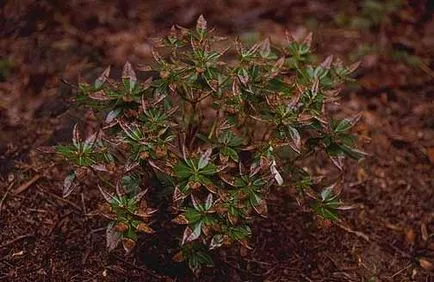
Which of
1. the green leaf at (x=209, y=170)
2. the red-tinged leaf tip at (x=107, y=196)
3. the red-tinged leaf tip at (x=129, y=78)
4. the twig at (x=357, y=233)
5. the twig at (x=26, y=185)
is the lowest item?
the twig at (x=357, y=233)

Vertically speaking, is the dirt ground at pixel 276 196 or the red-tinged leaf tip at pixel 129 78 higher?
the red-tinged leaf tip at pixel 129 78

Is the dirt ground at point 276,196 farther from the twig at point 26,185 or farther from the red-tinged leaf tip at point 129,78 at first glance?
the red-tinged leaf tip at point 129,78

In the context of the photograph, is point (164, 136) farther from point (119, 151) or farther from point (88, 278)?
point (88, 278)

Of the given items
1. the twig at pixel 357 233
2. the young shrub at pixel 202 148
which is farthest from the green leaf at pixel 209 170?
the twig at pixel 357 233

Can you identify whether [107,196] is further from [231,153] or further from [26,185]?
[26,185]

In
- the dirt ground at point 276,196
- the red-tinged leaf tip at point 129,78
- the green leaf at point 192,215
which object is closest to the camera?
the green leaf at point 192,215

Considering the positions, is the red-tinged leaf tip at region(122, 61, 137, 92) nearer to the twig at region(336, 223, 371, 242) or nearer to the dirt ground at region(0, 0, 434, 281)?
the dirt ground at region(0, 0, 434, 281)
